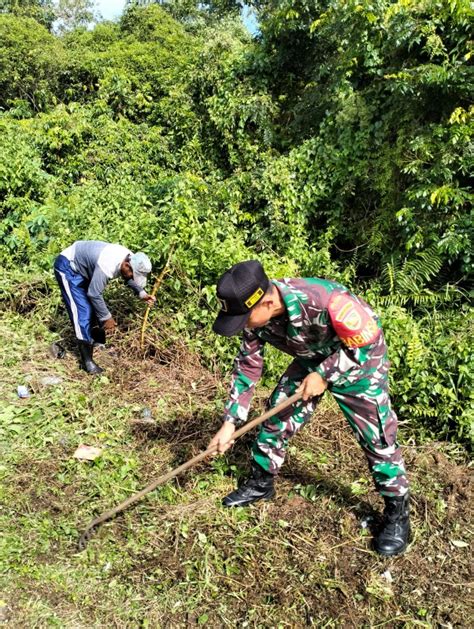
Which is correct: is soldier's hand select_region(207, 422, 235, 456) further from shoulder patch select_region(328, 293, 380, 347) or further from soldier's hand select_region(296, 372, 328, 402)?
shoulder patch select_region(328, 293, 380, 347)

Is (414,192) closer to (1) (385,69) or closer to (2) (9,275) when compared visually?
(1) (385,69)

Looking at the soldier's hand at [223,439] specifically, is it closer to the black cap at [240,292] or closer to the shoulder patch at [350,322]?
the black cap at [240,292]

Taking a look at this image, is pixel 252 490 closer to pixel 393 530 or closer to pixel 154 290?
pixel 393 530

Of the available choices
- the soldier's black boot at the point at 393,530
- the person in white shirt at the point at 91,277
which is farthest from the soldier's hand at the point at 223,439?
the person in white shirt at the point at 91,277

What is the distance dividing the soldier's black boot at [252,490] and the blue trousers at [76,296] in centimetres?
204

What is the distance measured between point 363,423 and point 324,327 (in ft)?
1.86

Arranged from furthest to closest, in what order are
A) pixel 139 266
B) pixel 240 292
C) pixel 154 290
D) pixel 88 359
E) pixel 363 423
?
pixel 154 290, pixel 88 359, pixel 139 266, pixel 363 423, pixel 240 292

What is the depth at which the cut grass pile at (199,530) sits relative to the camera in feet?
8.22

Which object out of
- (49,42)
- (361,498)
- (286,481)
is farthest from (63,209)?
(49,42)

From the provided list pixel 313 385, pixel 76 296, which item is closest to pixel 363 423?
pixel 313 385

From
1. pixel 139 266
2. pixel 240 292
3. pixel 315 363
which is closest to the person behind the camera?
pixel 240 292

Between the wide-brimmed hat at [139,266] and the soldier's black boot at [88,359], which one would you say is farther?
the soldier's black boot at [88,359]

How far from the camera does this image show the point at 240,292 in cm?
213

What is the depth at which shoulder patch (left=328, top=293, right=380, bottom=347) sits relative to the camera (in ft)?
7.36
